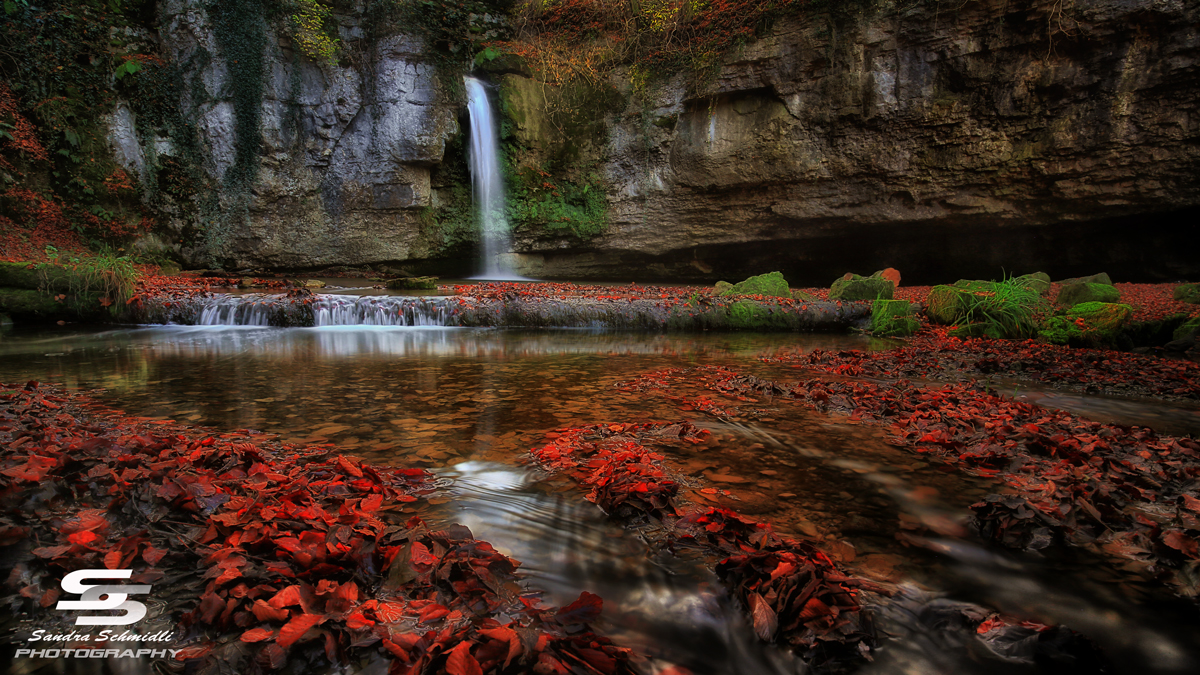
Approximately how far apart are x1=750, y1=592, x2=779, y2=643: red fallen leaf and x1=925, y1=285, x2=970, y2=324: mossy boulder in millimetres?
7425

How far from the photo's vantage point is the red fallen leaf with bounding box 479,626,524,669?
3.61 feet

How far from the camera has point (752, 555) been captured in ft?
4.87

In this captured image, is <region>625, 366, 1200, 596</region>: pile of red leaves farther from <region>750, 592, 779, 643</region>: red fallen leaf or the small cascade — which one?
the small cascade

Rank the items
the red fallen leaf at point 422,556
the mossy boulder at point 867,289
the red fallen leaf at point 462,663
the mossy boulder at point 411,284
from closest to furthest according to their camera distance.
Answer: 1. the red fallen leaf at point 462,663
2. the red fallen leaf at point 422,556
3. the mossy boulder at point 867,289
4. the mossy boulder at point 411,284

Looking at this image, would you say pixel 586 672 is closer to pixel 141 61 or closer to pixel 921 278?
pixel 921 278

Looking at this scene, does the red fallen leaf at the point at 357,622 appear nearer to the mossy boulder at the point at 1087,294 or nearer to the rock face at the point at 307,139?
the mossy boulder at the point at 1087,294

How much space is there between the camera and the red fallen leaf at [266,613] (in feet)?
3.86

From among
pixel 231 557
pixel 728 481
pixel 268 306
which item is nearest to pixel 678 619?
pixel 728 481

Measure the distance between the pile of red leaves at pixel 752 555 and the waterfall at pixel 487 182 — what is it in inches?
497

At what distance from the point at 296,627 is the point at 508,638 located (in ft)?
1.62

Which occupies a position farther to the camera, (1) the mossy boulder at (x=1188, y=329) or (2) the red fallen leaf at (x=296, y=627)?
(1) the mossy boulder at (x=1188, y=329)

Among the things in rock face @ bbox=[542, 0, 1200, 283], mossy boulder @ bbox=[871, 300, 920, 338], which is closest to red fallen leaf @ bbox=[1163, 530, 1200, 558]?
mossy boulder @ bbox=[871, 300, 920, 338]

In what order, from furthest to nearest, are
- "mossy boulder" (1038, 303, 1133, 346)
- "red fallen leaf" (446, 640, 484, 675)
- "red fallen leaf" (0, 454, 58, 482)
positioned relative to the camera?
"mossy boulder" (1038, 303, 1133, 346), "red fallen leaf" (0, 454, 58, 482), "red fallen leaf" (446, 640, 484, 675)

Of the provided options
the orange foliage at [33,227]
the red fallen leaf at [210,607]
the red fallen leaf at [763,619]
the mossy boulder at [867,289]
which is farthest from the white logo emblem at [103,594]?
the orange foliage at [33,227]
